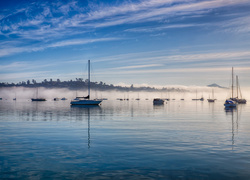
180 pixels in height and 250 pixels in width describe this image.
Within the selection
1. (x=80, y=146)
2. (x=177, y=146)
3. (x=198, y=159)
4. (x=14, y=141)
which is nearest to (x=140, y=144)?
(x=177, y=146)

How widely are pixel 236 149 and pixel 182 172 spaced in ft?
28.1

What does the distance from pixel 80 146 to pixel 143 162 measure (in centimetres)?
750

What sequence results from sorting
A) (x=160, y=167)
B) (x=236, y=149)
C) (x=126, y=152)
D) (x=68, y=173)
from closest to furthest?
(x=68, y=173) → (x=160, y=167) → (x=126, y=152) → (x=236, y=149)

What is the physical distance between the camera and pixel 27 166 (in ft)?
50.4

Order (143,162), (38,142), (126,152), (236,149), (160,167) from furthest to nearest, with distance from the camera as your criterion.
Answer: (38,142) < (236,149) < (126,152) < (143,162) < (160,167)

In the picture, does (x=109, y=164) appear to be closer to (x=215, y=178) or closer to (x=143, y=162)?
(x=143, y=162)

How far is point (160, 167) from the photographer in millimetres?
15117

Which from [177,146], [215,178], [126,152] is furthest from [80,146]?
[215,178]

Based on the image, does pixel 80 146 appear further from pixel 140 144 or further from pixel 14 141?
pixel 14 141

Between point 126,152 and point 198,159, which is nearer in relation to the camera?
point 198,159

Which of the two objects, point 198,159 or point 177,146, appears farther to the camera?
point 177,146

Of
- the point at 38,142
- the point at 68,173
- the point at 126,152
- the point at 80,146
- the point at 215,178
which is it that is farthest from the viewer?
the point at 38,142

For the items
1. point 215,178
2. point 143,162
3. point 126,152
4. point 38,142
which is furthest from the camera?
point 38,142

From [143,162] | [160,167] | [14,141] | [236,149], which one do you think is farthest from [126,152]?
[14,141]
